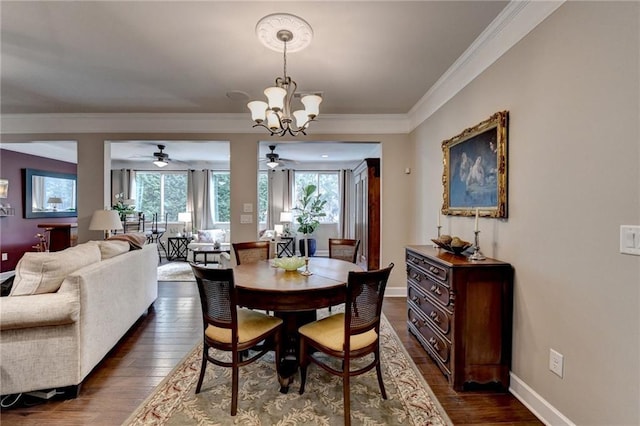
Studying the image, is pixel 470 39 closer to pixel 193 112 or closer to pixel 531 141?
pixel 531 141

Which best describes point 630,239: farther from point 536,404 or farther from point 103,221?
point 103,221

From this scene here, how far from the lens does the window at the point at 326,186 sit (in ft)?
27.2

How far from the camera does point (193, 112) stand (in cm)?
408

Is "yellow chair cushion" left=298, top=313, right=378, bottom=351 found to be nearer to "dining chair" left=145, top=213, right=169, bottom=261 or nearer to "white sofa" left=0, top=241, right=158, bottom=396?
"white sofa" left=0, top=241, right=158, bottom=396

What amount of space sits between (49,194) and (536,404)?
8.95 metres

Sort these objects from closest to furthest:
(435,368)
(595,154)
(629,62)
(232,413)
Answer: (629,62) < (595,154) < (232,413) < (435,368)

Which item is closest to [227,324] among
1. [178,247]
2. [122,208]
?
[122,208]

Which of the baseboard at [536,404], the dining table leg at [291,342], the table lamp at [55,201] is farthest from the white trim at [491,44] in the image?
the table lamp at [55,201]

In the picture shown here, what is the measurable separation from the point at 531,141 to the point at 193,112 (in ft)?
13.1

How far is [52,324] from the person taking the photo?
1862 millimetres

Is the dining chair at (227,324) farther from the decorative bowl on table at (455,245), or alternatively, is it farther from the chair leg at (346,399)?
the decorative bowl on table at (455,245)

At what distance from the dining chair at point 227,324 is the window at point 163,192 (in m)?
6.86

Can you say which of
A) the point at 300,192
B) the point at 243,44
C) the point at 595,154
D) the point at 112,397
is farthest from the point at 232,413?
the point at 300,192

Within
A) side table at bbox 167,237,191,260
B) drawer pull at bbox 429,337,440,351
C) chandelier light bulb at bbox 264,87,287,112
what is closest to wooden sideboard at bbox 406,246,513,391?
drawer pull at bbox 429,337,440,351
